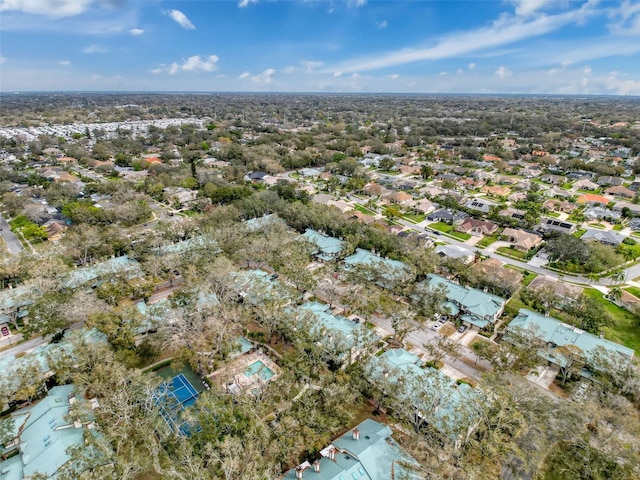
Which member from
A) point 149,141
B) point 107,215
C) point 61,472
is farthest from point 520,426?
point 149,141

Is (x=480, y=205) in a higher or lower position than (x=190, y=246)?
lower

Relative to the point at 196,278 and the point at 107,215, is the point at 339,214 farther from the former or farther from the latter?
the point at 107,215

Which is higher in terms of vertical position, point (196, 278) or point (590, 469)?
point (196, 278)

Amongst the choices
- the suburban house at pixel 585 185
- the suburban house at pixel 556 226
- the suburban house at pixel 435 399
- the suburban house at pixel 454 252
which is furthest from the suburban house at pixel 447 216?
the suburban house at pixel 435 399

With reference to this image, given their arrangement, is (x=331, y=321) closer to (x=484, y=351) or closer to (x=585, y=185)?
(x=484, y=351)

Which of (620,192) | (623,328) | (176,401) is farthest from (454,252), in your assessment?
(620,192)

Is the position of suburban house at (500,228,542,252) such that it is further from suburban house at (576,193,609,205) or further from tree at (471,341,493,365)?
tree at (471,341,493,365)
